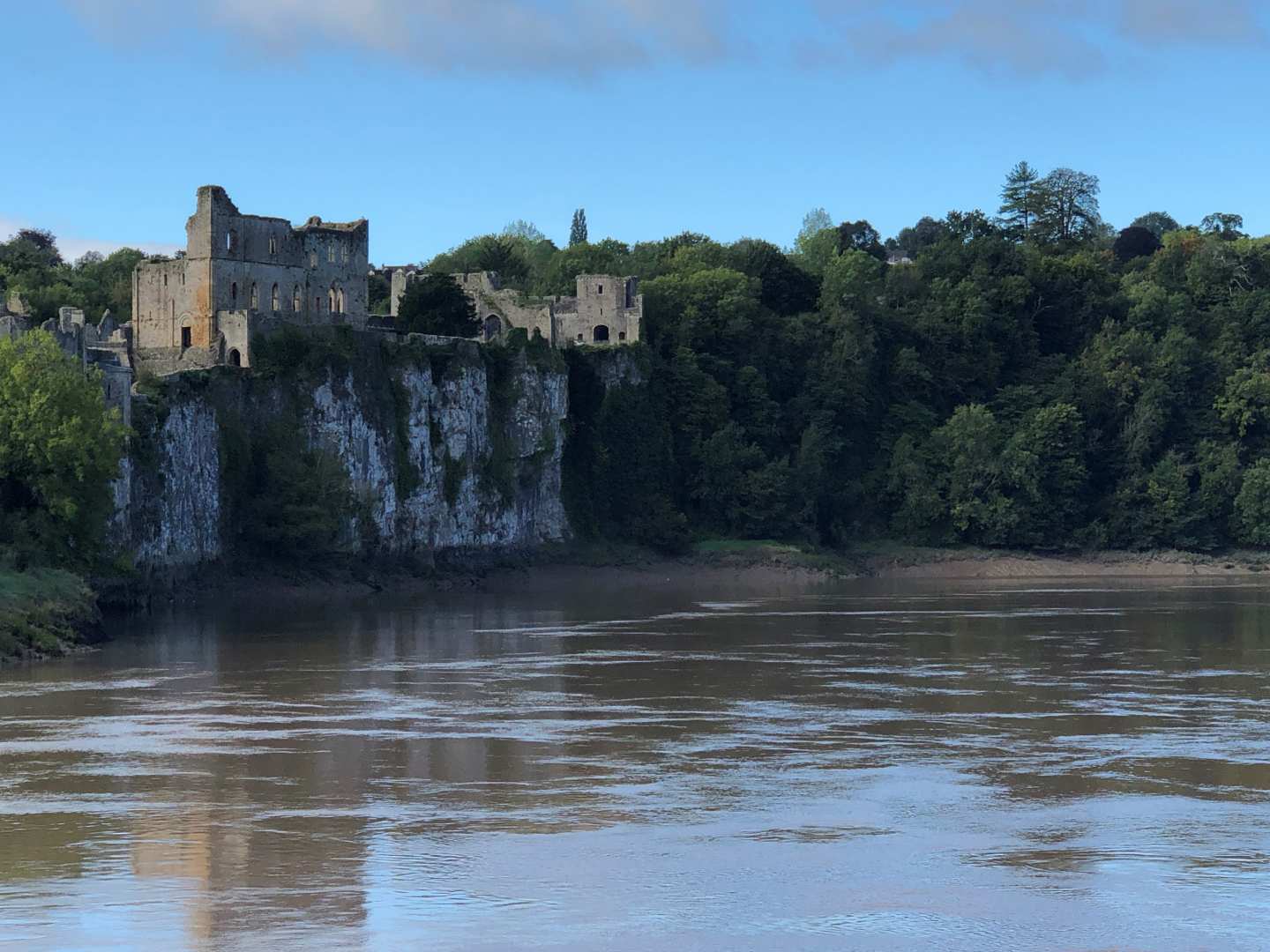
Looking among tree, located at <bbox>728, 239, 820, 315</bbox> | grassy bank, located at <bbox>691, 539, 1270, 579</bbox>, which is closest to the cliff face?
grassy bank, located at <bbox>691, 539, 1270, 579</bbox>

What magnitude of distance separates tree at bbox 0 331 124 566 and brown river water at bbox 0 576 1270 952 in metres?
3.31

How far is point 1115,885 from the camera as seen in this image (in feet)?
69.7

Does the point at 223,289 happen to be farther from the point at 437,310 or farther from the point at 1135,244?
the point at 1135,244

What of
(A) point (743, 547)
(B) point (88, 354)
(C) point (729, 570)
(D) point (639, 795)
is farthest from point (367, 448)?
(D) point (639, 795)

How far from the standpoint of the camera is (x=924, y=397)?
324 ft

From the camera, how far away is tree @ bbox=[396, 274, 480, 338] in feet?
277

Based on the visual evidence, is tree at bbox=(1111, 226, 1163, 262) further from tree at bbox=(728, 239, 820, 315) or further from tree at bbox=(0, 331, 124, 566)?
tree at bbox=(0, 331, 124, 566)

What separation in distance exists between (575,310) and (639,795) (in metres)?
66.0

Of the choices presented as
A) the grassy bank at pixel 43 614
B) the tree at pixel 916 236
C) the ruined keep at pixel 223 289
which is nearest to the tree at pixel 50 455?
the grassy bank at pixel 43 614

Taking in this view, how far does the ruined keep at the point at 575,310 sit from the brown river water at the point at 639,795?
42.4 metres

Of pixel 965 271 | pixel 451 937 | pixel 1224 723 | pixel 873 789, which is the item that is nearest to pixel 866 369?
pixel 965 271

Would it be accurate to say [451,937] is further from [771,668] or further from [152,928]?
[771,668]

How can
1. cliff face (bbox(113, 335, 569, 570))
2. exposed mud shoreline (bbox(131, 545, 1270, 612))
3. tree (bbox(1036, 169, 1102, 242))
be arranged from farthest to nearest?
1. tree (bbox(1036, 169, 1102, 242))
2. exposed mud shoreline (bbox(131, 545, 1270, 612))
3. cliff face (bbox(113, 335, 569, 570))

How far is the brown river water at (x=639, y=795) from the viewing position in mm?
19906
